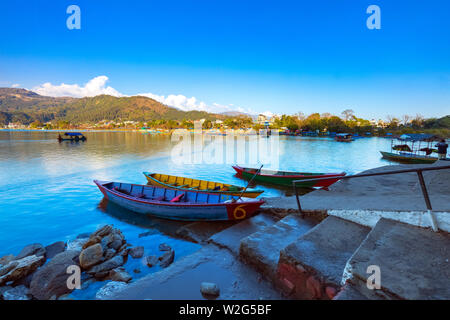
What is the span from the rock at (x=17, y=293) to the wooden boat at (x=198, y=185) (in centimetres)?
565

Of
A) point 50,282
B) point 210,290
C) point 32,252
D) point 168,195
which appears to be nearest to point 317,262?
point 210,290

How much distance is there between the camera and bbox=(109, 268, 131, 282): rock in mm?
5309

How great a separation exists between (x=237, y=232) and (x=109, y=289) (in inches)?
139

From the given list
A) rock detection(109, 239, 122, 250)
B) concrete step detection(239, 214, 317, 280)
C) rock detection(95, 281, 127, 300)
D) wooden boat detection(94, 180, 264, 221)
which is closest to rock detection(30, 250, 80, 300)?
rock detection(95, 281, 127, 300)

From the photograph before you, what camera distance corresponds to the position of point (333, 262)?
120 inches

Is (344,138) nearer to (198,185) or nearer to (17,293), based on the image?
(198,185)

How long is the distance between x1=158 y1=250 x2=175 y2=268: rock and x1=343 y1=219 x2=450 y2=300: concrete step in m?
5.02

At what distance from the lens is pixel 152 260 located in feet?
20.2

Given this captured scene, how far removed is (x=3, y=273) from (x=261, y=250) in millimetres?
6704

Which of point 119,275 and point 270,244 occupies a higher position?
point 270,244

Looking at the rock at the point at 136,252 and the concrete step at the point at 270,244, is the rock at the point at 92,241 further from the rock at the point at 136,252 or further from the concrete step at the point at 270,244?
the concrete step at the point at 270,244

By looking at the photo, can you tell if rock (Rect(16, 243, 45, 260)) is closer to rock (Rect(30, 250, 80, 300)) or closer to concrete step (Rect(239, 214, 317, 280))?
rock (Rect(30, 250, 80, 300))

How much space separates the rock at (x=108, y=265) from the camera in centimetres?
555
